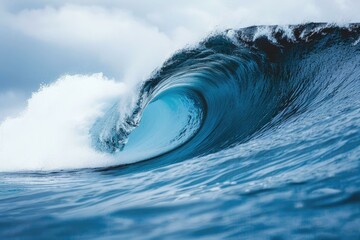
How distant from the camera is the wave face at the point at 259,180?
1378 millimetres

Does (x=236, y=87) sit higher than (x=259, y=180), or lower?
higher

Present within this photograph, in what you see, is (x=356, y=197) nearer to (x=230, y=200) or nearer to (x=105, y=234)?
(x=230, y=200)

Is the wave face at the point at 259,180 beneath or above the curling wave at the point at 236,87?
beneath

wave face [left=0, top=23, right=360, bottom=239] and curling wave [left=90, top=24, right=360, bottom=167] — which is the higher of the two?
curling wave [left=90, top=24, right=360, bottom=167]

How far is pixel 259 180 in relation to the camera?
1970 mm

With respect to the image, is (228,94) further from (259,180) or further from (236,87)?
(259,180)

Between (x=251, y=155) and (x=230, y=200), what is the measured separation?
114 cm

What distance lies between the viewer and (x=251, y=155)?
275cm

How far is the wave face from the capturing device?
4.52 feet

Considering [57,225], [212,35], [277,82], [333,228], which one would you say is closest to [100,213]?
[57,225]

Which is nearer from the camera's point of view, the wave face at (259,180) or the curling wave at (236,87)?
the wave face at (259,180)

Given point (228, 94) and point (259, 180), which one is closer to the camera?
point (259, 180)

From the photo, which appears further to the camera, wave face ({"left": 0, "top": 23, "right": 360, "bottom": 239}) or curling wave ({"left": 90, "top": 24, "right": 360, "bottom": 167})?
curling wave ({"left": 90, "top": 24, "right": 360, "bottom": 167})

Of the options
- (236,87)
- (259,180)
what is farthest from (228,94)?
(259,180)
